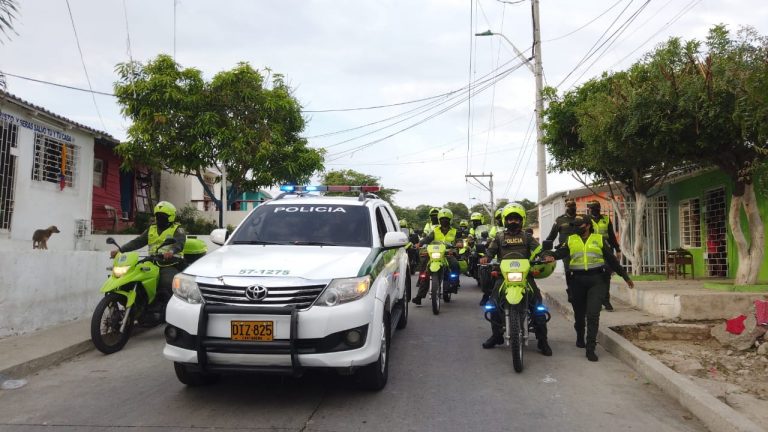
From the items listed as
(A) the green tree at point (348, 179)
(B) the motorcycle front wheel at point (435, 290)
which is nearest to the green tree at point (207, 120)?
(B) the motorcycle front wheel at point (435, 290)

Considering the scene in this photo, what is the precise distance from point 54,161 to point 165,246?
946 cm

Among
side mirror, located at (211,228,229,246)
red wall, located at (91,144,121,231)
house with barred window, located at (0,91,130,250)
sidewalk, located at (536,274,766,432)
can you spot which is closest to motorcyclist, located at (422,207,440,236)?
sidewalk, located at (536,274,766,432)

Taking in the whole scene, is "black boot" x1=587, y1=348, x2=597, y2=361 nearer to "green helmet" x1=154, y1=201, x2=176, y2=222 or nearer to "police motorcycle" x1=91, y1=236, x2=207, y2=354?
"police motorcycle" x1=91, y1=236, x2=207, y2=354

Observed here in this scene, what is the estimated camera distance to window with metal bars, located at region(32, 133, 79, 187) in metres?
13.9

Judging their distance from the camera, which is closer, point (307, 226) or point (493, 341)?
point (307, 226)

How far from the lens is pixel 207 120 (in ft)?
52.5

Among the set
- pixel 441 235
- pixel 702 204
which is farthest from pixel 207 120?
pixel 702 204

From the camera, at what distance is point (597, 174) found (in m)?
15.0

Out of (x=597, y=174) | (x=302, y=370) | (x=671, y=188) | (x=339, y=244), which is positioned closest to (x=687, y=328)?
(x=339, y=244)

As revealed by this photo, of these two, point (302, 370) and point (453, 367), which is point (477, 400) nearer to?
point (453, 367)

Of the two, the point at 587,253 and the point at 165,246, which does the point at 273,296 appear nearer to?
the point at 165,246

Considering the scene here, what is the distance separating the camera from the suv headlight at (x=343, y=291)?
4.27m

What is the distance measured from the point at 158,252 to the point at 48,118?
9116 mm

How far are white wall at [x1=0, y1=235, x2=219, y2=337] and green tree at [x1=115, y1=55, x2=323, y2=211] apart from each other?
25.3 ft
